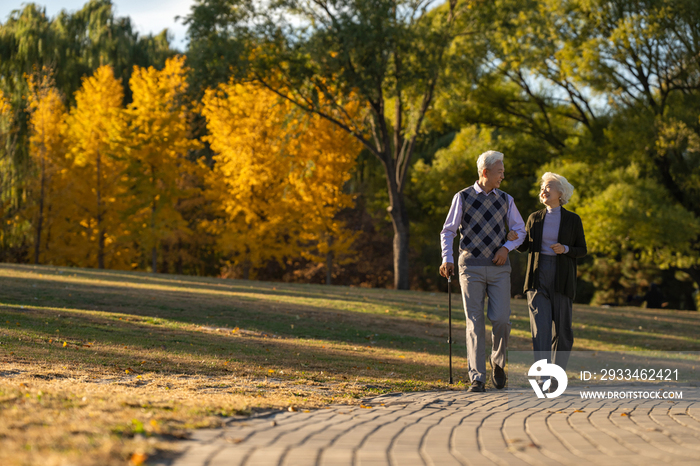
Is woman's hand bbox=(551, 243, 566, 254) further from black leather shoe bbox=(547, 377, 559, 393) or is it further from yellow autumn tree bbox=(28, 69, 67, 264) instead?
yellow autumn tree bbox=(28, 69, 67, 264)

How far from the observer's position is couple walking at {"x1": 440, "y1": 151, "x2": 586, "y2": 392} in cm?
608

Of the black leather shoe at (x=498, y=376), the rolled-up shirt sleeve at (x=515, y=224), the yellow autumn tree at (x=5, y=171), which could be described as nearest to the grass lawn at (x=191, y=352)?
the black leather shoe at (x=498, y=376)

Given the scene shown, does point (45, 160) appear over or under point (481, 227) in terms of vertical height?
over

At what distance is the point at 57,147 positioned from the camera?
2950cm

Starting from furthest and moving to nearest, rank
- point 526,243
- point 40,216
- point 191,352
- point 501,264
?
point 40,216 → point 191,352 → point 526,243 → point 501,264

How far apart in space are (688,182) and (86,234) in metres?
25.3

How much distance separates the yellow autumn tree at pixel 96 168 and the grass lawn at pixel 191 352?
1122 centimetres

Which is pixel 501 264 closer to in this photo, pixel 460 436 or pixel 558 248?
pixel 558 248

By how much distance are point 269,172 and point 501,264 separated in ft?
71.1

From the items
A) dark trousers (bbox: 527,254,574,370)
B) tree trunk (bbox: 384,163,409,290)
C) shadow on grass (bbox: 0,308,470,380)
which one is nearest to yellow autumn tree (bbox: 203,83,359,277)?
tree trunk (bbox: 384,163,409,290)

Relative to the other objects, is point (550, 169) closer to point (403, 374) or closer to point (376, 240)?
point (376, 240)

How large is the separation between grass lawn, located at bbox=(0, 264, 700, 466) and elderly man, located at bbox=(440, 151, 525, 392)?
2.59ft

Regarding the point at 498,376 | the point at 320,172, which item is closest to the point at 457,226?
the point at 498,376

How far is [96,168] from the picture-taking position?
2945 cm
